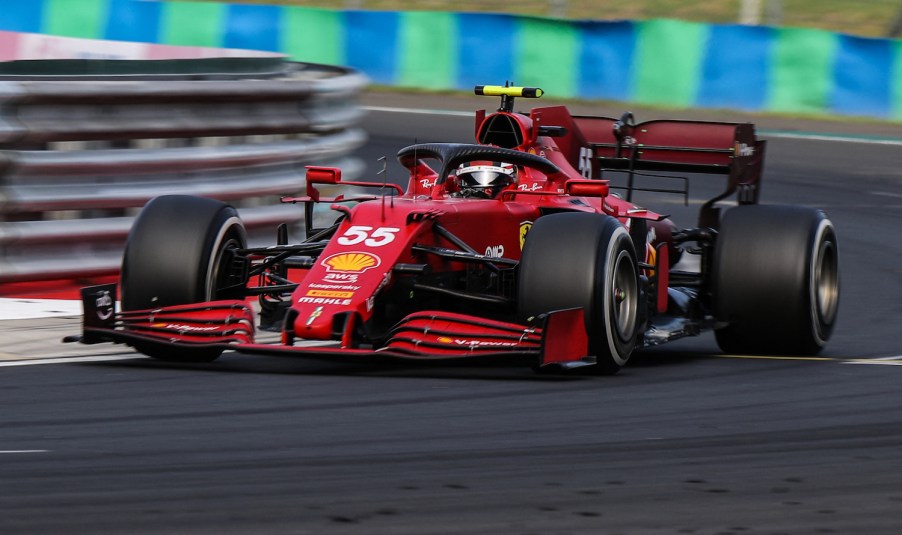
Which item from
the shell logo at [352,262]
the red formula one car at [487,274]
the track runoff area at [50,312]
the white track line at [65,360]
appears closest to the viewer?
the red formula one car at [487,274]

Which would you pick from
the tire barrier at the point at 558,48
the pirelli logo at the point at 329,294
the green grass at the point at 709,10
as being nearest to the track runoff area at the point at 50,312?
the pirelli logo at the point at 329,294

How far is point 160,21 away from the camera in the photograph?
23.4m

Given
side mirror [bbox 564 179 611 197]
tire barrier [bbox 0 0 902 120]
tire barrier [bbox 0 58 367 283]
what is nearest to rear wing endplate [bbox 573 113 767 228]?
side mirror [bbox 564 179 611 197]

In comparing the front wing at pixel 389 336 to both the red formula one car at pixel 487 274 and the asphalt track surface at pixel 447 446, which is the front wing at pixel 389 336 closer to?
the red formula one car at pixel 487 274

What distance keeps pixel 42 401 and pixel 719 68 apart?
17316 mm

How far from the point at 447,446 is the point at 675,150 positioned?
494 cm

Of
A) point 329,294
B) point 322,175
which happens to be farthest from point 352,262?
point 322,175

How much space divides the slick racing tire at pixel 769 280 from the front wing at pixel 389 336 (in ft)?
5.58

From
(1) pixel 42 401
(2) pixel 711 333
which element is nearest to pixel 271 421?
(1) pixel 42 401

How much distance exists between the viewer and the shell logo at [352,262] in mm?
8047

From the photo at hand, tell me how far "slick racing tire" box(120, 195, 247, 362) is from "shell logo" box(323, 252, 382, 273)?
2.42 feet

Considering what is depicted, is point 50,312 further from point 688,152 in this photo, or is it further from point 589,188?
point 688,152

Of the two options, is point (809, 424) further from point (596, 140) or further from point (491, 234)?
point (596, 140)

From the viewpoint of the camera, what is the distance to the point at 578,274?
7855mm
